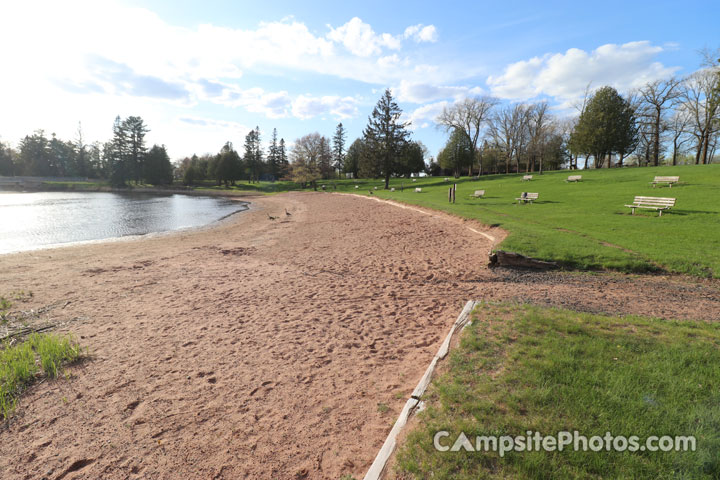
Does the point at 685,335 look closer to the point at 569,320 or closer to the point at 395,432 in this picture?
the point at 569,320

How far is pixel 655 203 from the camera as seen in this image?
15.8 meters

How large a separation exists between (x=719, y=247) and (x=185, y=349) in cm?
1495

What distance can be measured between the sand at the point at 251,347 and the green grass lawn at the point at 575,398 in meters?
0.75

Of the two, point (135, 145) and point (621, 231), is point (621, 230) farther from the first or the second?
point (135, 145)

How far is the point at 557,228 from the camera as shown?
13398mm

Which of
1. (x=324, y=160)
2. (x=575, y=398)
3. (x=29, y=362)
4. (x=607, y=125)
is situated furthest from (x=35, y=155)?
(x=607, y=125)

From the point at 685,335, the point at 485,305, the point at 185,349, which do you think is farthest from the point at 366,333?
the point at 685,335

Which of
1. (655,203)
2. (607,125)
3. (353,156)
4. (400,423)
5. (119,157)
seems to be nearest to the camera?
(400,423)

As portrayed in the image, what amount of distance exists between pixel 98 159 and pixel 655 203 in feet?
378

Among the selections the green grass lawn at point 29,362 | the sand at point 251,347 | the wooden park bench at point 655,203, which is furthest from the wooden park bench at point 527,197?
the green grass lawn at point 29,362

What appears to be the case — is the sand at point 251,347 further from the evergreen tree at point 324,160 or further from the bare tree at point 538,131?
the evergreen tree at point 324,160

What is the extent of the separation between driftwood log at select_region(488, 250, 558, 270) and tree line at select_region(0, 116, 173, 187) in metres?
85.0

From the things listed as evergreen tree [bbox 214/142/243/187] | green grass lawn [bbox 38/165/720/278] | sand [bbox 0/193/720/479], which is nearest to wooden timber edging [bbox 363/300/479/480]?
sand [bbox 0/193/720/479]

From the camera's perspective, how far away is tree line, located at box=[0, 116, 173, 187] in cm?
7138
